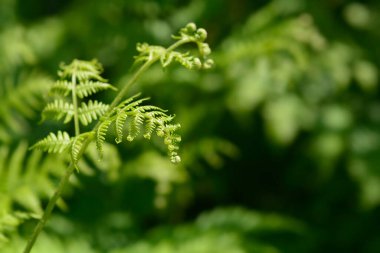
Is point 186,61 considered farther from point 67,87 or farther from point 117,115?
point 67,87

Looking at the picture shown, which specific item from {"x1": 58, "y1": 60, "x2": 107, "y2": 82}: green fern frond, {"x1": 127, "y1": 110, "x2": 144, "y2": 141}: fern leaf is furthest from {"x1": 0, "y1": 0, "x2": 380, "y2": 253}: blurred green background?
{"x1": 127, "y1": 110, "x2": 144, "y2": 141}: fern leaf

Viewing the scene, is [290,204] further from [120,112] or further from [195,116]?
[120,112]

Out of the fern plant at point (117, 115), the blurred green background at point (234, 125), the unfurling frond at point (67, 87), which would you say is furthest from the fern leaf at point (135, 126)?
the blurred green background at point (234, 125)

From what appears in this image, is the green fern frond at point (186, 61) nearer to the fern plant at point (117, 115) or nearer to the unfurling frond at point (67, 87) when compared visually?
the fern plant at point (117, 115)

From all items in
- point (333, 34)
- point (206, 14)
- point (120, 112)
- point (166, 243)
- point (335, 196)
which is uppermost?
point (333, 34)

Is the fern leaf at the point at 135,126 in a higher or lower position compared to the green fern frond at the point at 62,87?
lower

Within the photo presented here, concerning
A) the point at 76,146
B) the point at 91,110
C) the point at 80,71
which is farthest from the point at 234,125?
the point at 76,146

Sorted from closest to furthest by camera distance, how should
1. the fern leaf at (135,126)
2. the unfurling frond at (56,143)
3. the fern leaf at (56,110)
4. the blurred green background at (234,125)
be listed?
1. the fern leaf at (135,126)
2. the unfurling frond at (56,143)
3. the fern leaf at (56,110)
4. the blurred green background at (234,125)

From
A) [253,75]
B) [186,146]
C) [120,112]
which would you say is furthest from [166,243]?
[120,112]

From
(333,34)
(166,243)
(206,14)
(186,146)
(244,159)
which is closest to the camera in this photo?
(166,243)
